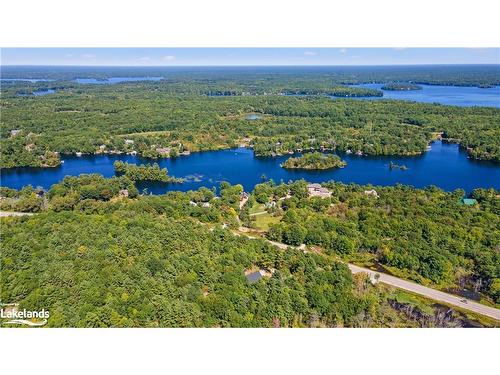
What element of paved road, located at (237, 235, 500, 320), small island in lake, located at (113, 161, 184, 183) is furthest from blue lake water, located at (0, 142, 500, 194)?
paved road, located at (237, 235, 500, 320)

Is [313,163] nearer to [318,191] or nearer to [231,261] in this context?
[318,191]

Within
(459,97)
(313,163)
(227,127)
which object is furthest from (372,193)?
(459,97)

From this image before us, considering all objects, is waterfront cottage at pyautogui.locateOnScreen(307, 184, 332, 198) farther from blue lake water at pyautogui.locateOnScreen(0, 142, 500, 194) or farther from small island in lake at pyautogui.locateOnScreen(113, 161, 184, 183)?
small island in lake at pyautogui.locateOnScreen(113, 161, 184, 183)

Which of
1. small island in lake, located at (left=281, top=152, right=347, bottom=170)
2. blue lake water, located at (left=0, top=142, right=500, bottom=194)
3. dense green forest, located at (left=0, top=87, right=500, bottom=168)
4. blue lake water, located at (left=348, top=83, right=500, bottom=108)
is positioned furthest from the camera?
blue lake water, located at (left=348, top=83, right=500, bottom=108)

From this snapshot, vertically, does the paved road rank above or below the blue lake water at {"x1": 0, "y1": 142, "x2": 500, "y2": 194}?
below

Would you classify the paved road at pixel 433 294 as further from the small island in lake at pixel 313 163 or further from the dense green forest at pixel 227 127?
the dense green forest at pixel 227 127

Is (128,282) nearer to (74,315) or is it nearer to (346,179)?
(74,315)
